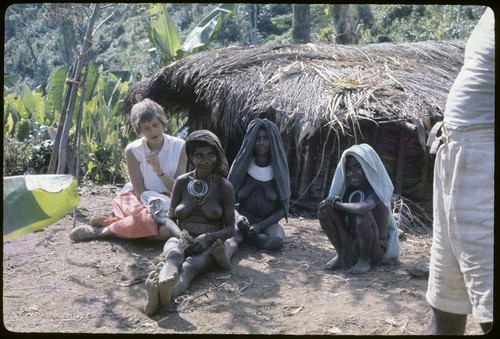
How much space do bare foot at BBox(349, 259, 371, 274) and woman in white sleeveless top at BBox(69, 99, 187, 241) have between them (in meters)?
1.38

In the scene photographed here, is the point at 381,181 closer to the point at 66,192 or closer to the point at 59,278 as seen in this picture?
the point at 59,278

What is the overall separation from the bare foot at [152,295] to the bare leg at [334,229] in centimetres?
130

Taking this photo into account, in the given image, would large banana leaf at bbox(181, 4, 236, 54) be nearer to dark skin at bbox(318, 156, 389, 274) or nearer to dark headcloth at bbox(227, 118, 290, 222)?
dark headcloth at bbox(227, 118, 290, 222)

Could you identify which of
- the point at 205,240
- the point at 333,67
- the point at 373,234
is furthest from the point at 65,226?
the point at 333,67

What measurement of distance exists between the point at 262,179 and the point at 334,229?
879mm

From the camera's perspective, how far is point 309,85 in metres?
7.25

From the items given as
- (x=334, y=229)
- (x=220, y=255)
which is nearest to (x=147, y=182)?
(x=220, y=255)

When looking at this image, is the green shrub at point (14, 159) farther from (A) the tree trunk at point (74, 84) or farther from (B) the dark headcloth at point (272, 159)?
(B) the dark headcloth at point (272, 159)

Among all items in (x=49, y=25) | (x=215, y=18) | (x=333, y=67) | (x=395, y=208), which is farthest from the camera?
(x=49, y=25)

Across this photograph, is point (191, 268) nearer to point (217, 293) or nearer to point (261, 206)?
point (217, 293)

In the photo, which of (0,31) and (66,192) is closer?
(0,31)

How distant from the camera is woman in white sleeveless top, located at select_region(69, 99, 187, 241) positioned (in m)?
5.33

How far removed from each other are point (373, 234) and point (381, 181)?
0.37 metres

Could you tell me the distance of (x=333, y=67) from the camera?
7699mm
